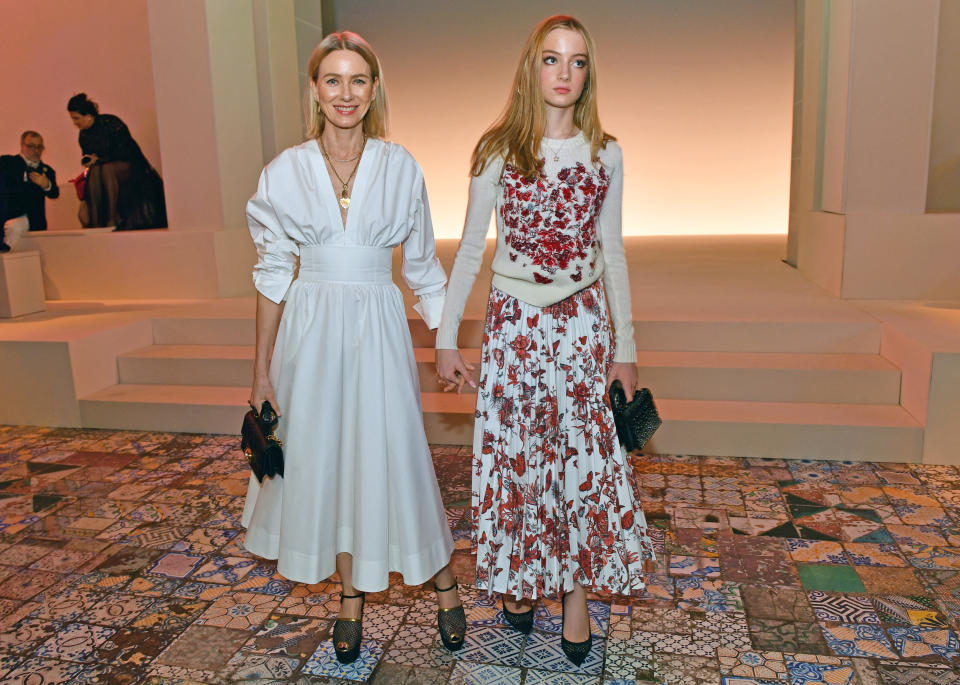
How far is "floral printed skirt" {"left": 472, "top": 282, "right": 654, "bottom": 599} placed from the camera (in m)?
2.48

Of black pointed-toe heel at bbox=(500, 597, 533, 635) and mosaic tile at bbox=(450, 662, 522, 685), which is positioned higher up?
black pointed-toe heel at bbox=(500, 597, 533, 635)

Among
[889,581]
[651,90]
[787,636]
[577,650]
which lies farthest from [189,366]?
[651,90]

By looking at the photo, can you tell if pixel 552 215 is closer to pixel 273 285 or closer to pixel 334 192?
pixel 334 192

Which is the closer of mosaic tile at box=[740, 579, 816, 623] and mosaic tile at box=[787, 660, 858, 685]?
mosaic tile at box=[787, 660, 858, 685]

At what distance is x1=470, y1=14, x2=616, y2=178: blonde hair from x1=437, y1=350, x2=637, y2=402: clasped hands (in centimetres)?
52

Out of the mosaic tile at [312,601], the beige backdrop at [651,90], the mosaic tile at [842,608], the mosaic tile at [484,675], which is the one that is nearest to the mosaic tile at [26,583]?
the mosaic tile at [312,601]

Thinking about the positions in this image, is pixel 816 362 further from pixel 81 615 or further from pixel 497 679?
pixel 81 615

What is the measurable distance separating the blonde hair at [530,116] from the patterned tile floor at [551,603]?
146cm

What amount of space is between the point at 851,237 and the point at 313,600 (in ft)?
14.3

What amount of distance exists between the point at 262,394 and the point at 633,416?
1.08 metres

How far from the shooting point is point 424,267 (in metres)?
2.65

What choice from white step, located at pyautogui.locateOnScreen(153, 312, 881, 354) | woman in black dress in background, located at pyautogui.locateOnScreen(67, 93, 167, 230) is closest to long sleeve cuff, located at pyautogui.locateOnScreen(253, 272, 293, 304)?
white step, located at pyautogui.locateOnScreen(153, 312, 881, 354)

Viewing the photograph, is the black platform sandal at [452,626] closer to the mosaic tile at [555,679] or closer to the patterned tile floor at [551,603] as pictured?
the patterned tile floor at [551,603]

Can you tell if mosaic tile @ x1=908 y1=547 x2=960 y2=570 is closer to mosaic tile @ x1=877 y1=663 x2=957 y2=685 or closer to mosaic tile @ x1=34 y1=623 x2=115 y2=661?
mosaic tile @ x1=877 y1=663 x2=957 y2=685
